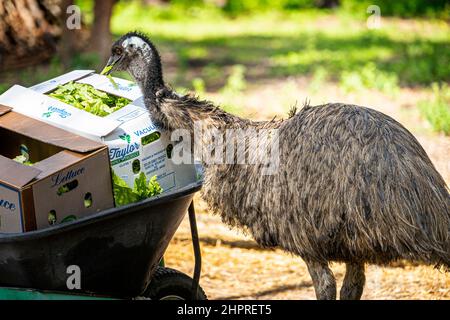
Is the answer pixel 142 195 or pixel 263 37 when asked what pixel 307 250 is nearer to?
pixel 142 195

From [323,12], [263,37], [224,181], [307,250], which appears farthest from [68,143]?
[323,12]

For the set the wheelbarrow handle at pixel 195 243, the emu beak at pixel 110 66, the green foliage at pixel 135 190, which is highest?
the emu beak at pixel 110 66

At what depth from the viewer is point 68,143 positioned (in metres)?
3.79

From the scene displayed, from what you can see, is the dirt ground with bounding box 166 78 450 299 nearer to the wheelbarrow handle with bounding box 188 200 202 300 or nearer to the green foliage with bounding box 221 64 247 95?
the wheelbarrow handle with bounding box 188 200 202 300

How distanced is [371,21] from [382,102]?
6.81m

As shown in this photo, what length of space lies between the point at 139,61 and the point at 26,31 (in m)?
4.83

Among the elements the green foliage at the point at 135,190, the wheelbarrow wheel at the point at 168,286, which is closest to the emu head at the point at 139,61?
the green foliage at the point at 135,190

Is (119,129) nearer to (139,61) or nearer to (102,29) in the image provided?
(139,61)

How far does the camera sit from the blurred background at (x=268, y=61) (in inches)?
237

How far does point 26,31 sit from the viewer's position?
9219 millimetres

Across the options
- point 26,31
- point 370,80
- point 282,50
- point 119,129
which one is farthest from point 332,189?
point 282,50

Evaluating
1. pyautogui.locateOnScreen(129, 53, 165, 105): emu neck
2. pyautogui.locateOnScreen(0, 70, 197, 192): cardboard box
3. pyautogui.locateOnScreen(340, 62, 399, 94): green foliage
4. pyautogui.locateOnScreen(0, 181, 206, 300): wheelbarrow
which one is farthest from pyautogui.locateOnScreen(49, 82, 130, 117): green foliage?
pyautogui.locateOnScreen(340, 62, 399, 94): green foliage

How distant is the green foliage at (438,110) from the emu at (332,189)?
13.6 ft

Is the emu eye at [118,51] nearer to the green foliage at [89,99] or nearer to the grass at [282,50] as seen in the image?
the green foliage at [89,99]
